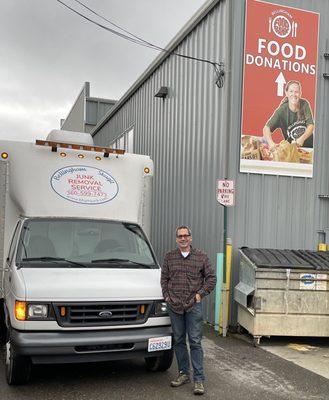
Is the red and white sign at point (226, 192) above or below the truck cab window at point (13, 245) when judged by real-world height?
above

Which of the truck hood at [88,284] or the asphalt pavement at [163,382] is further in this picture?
the asphalt pavement at [163,382]

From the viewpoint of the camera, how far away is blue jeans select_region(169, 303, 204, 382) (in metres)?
5.38

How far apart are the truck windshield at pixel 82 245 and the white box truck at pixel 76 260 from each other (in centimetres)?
1

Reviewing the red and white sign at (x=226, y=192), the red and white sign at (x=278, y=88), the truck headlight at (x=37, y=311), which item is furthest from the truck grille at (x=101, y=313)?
the red and white sign at (x=278, y=88)

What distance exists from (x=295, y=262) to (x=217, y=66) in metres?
3.99

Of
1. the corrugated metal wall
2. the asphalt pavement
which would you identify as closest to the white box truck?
the asphalt pavement

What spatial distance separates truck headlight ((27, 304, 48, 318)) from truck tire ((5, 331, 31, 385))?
41 cm

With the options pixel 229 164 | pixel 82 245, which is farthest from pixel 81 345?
pixel 229 164

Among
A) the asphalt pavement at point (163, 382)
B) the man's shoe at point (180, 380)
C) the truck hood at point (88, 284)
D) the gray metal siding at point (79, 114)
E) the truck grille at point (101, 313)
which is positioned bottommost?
the asphalt pavement at point (163, 382)

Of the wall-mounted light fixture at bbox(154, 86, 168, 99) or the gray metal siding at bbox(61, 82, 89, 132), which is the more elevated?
the gray metal siding at bbox(61, 82, 89, 132)

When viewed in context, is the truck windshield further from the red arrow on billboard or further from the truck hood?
the red arrow on billboard

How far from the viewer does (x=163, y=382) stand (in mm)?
5676

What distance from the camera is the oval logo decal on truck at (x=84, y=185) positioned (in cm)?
666

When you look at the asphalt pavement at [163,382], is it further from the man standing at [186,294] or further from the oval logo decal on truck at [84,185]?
the oval logo decal on truck at [84,185]
